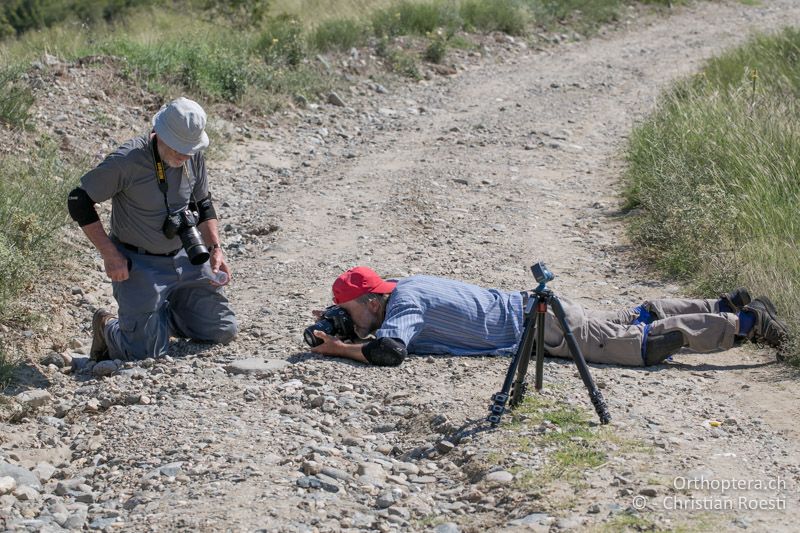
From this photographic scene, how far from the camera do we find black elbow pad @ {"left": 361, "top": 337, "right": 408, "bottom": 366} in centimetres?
530

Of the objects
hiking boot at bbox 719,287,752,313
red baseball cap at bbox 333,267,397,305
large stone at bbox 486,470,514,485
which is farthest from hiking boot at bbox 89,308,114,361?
hiking boot at bbox 719,287,752,313

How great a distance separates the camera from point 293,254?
300 inches

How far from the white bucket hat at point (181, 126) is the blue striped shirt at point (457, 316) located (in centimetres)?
127

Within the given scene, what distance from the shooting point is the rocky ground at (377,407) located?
3979mm

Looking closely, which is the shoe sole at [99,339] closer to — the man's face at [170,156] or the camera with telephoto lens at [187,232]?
the camera with telephoto lens at [187,232]

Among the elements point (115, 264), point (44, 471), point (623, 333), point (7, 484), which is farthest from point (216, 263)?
point (623, 333)

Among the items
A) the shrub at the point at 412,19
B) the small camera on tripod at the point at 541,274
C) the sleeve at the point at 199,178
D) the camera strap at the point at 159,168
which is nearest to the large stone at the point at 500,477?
the small camera on tripod at the point at 541,274

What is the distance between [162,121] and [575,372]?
7.89 feet

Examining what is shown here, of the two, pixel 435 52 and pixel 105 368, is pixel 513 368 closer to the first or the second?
pixel 105 368

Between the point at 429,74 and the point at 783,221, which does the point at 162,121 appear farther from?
the point at 429,74

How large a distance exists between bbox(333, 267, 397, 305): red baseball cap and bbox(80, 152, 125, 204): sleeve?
48.2 inches

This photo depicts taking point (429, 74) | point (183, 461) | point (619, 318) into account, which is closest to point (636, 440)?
point (619, 318)

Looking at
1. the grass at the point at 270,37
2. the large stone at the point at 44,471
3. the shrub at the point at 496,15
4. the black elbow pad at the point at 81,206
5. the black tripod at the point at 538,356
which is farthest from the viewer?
the shrub at the point at 496,15

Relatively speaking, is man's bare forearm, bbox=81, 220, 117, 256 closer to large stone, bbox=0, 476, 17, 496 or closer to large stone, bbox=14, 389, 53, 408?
large stone, bbox=14, 389, 53, 408
